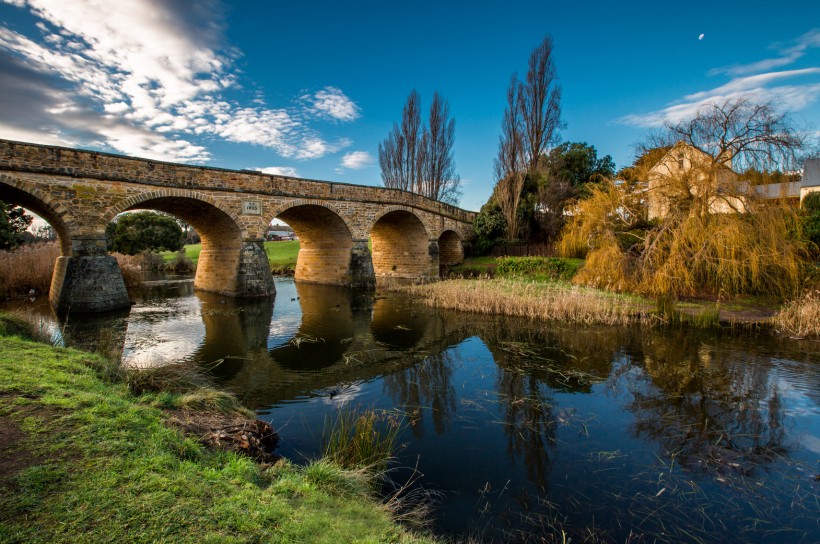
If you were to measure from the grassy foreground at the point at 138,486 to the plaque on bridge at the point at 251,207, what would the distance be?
13270 mm

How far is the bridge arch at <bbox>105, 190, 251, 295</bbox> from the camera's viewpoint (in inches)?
569

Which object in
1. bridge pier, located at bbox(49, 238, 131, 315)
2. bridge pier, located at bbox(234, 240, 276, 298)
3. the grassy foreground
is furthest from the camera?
bridge pier, located at bbox(234, 240, 276, 298)

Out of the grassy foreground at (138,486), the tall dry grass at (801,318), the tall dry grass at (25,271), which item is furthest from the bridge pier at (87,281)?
the tall dry grass at (801,318)

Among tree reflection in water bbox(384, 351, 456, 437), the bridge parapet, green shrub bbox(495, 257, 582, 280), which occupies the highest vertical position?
the bridge parapet

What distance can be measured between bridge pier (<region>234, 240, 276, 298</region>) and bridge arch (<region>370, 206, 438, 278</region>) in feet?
26.0

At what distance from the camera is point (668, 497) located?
13.0 feet

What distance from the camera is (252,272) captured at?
669 inches

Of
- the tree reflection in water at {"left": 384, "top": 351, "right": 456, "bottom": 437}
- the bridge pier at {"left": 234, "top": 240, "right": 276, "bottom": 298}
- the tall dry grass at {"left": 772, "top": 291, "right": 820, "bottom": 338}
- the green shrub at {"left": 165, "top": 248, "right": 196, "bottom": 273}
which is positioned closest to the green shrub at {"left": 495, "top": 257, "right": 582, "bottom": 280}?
the tall dry grass at {"left": 772, "top": 291, "right": 820, "bottom": 338}

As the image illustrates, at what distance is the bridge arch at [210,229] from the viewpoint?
14445mm

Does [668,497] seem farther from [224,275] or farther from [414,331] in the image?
[224,275]

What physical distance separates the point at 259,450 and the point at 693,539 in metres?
4.28

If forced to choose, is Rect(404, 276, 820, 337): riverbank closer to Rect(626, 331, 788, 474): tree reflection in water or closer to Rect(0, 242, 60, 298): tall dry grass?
Rect(626, 331, 788, 474): tree reflection in water

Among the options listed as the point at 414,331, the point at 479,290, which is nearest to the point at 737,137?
the point at 479,290

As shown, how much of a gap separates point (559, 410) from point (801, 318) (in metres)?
8.70
